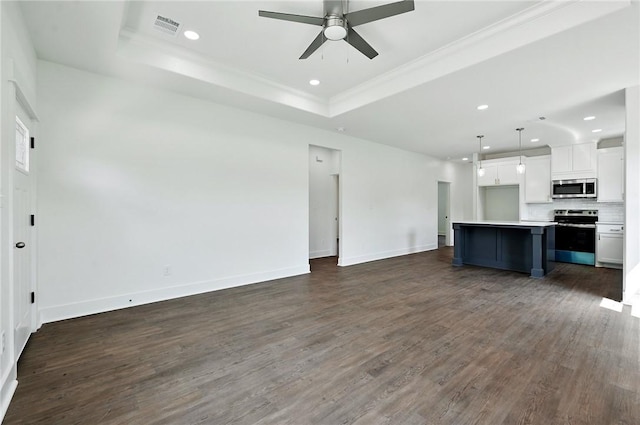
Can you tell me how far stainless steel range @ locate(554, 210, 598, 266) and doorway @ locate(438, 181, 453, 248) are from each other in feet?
10.2

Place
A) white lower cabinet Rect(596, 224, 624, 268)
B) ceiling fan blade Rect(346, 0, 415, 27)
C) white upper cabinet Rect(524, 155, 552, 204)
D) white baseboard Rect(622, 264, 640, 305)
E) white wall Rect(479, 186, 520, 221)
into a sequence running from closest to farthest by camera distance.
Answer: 1. ceiling fan blade Rect(346, 0, 415, 27)
2. white baseboard Rect(622, 264, 640, 305)
3. white lower cabinet Rect(596, 224, 624, 268)
4. white upper cabinet Rect(524, 155, 552, 204)
5. white wall Rect(479, 186, 520, 221)

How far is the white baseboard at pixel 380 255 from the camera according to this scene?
21.1ft

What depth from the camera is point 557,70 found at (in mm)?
3398

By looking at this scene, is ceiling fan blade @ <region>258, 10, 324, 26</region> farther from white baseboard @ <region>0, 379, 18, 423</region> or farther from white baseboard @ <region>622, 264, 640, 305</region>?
white baseboard @ <region>622, 264, 640, 305</region>

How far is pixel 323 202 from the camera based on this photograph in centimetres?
751

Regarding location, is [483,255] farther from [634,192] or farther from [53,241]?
[53,241]

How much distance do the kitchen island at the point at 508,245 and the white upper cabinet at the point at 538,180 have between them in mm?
1691

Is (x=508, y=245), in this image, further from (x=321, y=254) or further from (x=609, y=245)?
(x=321, y=254)

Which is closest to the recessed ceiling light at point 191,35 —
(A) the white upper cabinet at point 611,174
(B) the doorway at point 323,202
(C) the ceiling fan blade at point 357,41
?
(C) the ceiling fan blade at point 357,41

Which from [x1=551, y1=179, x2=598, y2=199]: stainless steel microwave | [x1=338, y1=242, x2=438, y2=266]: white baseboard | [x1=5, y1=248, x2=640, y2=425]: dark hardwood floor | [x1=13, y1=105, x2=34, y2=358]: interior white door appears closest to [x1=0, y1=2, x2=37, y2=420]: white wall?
[x1=5, y1=248, x2=640, y2=425]: dark hardwood floor

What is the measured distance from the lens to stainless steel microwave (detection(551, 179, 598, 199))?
6.39 meters

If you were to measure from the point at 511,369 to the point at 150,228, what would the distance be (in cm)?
420

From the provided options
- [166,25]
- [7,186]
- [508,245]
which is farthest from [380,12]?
[508,245]

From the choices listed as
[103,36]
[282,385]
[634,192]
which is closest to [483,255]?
[634,192]
